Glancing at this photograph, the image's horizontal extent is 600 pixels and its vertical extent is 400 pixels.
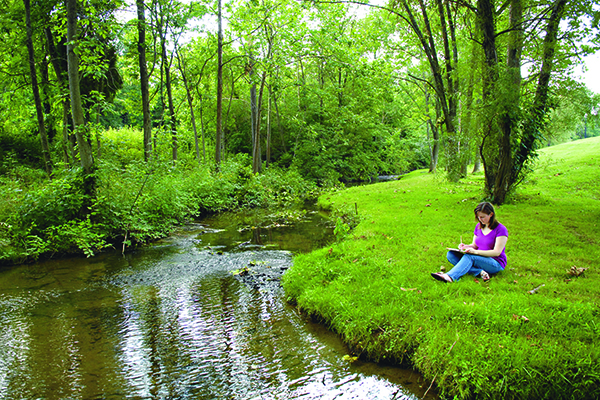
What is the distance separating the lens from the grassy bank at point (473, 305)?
2.98 meters

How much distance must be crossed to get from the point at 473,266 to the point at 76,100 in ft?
31.8

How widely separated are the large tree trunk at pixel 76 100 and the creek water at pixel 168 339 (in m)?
2.24

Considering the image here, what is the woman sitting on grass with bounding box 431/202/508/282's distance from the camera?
16.0ft

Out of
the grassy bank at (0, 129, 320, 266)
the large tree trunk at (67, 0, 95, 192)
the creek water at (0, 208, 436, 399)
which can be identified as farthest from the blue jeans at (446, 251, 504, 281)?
the large tree trunk at (67, 0, 95, 192)

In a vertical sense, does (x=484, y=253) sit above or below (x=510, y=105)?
below

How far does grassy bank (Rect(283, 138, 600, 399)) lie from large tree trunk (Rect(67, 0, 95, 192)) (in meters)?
6.12

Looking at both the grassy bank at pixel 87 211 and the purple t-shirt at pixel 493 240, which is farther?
the grassy bank at pixel 87 211

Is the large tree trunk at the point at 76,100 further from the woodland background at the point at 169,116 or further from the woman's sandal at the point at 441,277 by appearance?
the woman's sandal at the point at 441,277

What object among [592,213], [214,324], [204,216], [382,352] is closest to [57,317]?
[214,324]

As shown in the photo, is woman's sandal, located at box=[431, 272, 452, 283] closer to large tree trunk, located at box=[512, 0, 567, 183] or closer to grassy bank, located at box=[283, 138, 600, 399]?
grassy bank, located at box=[283, 138, 600, 399]

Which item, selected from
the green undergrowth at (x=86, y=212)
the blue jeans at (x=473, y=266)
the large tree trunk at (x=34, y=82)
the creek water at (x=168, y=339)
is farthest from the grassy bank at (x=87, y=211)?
the blue jeans at (x=473, y=266)

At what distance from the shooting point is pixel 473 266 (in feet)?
16.7

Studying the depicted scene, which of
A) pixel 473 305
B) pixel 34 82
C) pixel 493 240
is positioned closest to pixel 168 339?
pixel 473 305

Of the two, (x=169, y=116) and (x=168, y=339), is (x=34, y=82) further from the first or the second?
(x=168, y=339)
